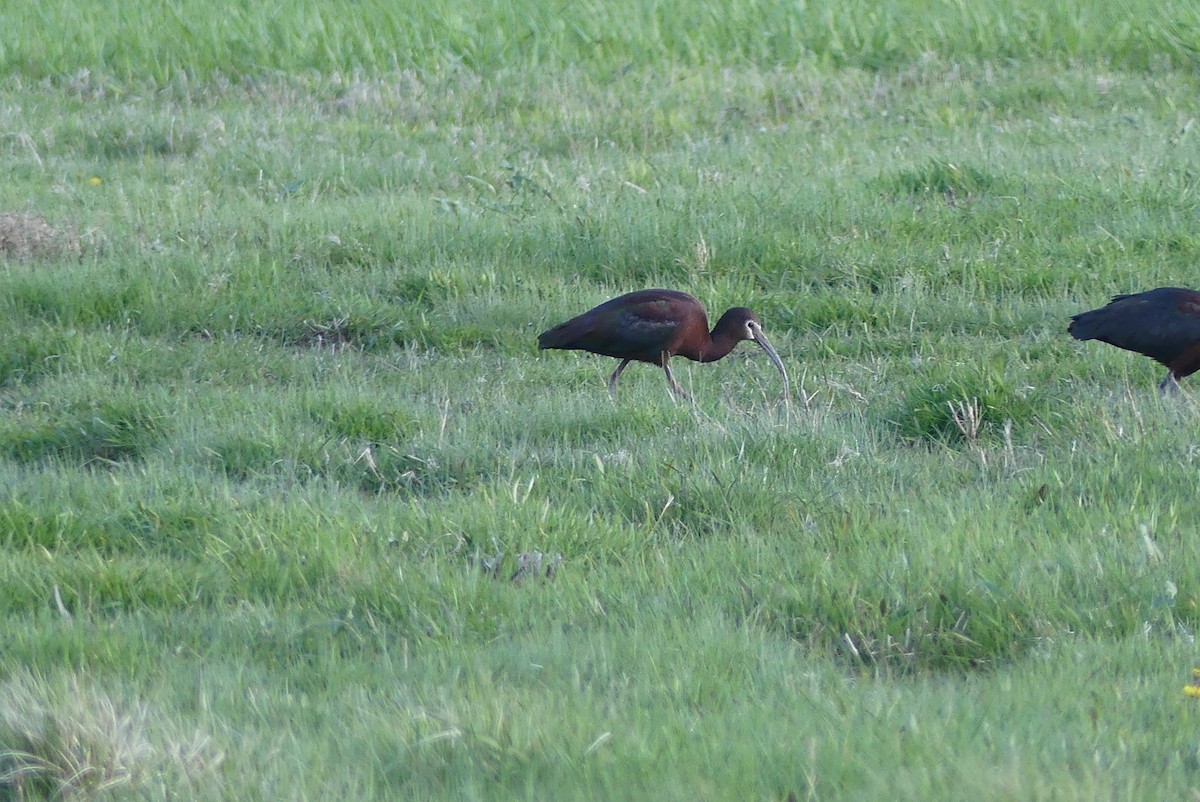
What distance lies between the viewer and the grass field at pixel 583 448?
2.93 m

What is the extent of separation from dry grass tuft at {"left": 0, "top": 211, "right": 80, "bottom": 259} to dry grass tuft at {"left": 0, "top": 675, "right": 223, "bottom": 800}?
19.9 ft

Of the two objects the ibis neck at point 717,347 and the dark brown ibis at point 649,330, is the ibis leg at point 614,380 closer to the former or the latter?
the dark brown ibis at point 649,330

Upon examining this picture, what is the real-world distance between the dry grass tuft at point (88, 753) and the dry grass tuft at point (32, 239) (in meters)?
6.06

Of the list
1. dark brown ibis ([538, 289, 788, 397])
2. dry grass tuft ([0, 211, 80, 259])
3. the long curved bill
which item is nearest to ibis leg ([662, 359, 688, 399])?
dark brown ibis ([538, 289, 788, 397])

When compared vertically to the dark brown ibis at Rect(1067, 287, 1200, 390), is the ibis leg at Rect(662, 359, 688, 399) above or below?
below

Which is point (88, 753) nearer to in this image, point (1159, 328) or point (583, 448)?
point (583, 448)

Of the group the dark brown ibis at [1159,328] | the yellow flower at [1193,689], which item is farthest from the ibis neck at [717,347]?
the yellow flower at [1193,689]

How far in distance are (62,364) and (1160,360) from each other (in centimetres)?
515

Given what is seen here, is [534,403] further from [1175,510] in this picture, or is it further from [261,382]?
[1175,510]

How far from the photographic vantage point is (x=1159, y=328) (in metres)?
6.14

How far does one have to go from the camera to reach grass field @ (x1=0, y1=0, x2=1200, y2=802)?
2934 mm

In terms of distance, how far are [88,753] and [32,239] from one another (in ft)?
21.2

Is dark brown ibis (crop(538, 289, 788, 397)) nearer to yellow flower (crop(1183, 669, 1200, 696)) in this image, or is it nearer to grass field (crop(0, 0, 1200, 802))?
grass field (crop(0, 0, 1200, 802))

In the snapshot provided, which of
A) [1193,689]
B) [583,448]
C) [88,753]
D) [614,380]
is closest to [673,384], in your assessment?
[614,380]
